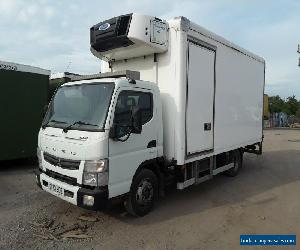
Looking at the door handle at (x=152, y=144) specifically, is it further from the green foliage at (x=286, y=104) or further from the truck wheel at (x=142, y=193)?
the green foliage at (x=286, y=104)

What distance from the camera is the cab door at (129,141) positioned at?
5281mm

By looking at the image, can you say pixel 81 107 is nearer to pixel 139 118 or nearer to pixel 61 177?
pixel 139 118

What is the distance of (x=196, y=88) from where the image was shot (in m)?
6.78

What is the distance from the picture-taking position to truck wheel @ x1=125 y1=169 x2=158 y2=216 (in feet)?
18.9

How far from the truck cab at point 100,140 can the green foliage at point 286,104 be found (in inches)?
2322

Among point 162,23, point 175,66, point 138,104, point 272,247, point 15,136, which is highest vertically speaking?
point 162,23

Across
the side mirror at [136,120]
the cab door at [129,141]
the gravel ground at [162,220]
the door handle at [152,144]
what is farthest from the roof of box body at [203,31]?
the gravel ground at [162,220]

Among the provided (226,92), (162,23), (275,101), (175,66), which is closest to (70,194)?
(175,66)

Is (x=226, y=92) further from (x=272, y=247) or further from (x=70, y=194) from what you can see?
(x=70, y=194)

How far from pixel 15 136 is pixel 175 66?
20.7 ft

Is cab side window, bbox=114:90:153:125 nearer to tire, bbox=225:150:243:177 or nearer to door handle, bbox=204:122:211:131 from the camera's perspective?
door handle, bbox=204:122:211:131

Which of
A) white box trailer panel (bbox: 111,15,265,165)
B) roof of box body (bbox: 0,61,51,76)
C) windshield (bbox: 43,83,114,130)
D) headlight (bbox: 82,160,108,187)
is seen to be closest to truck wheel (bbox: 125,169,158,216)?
white box trailer panel (bbox: 111,15,265,165)

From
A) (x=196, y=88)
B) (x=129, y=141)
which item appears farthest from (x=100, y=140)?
(x=196, y=88)

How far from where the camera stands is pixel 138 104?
580 centimetres
